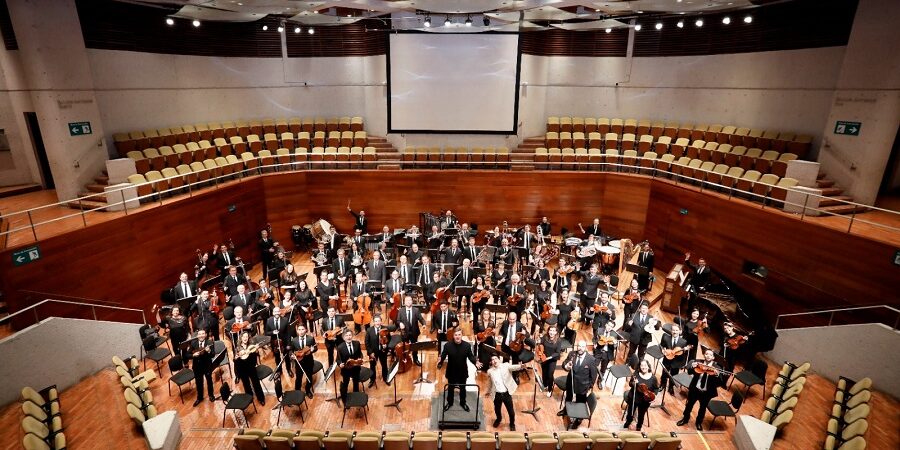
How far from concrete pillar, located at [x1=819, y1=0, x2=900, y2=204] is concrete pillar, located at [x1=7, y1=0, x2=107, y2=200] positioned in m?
18.8

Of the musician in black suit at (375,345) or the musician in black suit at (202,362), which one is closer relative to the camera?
the musician in black suit at (202,362)

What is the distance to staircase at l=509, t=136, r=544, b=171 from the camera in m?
15.4

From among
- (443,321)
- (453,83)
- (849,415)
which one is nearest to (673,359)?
(849,415)

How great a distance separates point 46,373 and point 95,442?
188 cm

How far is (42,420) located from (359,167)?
1017 cm

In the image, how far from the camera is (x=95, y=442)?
22.7ft

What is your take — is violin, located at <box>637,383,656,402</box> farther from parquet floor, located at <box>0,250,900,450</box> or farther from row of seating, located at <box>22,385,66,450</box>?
row of seating, located at <box>22,385,66,450</box>

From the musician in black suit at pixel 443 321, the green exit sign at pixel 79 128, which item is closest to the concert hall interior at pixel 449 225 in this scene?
the musician in black suit at pixel 443 321

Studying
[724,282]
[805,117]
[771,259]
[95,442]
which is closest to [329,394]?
[95,442]

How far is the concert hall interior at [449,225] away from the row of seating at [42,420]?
0.07 m

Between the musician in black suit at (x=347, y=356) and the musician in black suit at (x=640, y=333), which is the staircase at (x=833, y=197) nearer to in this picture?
the musician in black suit at (x=640, y=333)

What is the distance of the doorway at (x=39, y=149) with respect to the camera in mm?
13000

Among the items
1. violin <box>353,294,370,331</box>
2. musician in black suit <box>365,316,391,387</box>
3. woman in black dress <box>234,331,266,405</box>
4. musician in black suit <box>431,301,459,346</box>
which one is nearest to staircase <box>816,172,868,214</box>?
musician in black suit <box>431,301,459,346</box>

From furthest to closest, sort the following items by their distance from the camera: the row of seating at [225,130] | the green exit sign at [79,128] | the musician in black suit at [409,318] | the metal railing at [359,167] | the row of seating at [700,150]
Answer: the row of seating at [225,130], the row of seating at [700,150], the green exit sign at [79,128], the metal railing at [359,167], the musician in black suit at [409,318]
